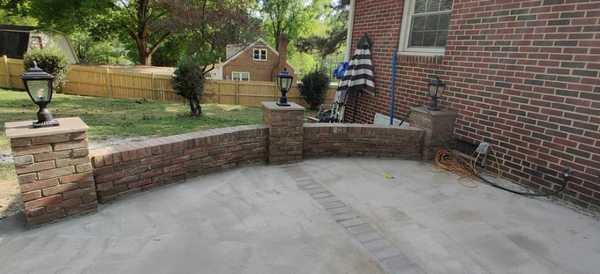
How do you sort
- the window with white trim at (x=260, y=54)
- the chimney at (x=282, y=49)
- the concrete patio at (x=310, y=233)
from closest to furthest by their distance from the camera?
the concrete patio at (x=310, y=233) < the chimney at (x=282, y=49) < the window with white trim at (x=260, y=54)

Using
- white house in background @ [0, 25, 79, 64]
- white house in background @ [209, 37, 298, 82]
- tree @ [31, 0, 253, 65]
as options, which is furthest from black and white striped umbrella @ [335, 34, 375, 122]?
white house in background @ [209, 37, 298, 82]

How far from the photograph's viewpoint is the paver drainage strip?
2.16 metres

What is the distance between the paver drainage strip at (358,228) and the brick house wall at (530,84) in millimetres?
2134

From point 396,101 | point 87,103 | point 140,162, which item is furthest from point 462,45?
point 87,103

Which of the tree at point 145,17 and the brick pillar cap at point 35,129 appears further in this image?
the tree at point 145,17

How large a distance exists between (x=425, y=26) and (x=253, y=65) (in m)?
19.9

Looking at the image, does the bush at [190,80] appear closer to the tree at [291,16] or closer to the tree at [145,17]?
the tree at [145,17]

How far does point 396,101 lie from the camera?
5.35 m

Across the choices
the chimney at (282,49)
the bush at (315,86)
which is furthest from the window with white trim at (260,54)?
the bush at (315,86)

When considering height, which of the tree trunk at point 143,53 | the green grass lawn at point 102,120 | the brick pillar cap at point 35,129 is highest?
the tree trunk at point 143,53

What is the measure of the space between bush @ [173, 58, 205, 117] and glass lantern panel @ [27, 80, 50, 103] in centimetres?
722

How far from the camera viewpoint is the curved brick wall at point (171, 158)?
2773 mm

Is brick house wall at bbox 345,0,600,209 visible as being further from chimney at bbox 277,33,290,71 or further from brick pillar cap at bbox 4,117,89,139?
chimney at bbox 277,33,290,71

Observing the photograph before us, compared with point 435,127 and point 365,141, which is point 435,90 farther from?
point 365,141
